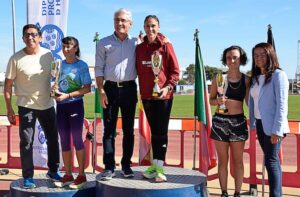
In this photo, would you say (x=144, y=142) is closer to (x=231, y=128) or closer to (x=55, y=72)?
(x=231, y=128)

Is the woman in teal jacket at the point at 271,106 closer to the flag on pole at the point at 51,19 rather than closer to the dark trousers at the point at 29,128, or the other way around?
the dark trousers at the point at 29,128

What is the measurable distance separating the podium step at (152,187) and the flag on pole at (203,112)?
1465 millimetres

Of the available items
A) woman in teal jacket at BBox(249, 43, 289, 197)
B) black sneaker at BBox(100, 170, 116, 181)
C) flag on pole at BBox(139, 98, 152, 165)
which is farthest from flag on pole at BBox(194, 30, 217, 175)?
black sneaker at BBox(100, 170, 116, 181)

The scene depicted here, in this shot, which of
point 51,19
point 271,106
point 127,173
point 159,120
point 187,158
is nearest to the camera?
point 271,106

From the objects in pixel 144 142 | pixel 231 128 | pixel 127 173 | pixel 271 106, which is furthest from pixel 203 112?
pixel 271 106

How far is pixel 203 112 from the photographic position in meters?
6.81

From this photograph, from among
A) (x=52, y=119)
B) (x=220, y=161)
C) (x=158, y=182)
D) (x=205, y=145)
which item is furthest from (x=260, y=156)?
(x=52, y=119)

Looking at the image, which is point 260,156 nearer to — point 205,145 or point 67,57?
point 205,145

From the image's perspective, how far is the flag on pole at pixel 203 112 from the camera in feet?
22.2

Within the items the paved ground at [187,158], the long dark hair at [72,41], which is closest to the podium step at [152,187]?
the paved ground at [187,158]

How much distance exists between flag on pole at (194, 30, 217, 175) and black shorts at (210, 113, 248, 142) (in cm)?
150

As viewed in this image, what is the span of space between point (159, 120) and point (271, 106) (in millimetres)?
1336

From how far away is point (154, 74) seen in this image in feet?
16.2

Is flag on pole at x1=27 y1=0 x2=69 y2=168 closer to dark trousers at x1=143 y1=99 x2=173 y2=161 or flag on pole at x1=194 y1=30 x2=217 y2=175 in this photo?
flag on pole at x1=194 y1=30 x2=217 y2=175
